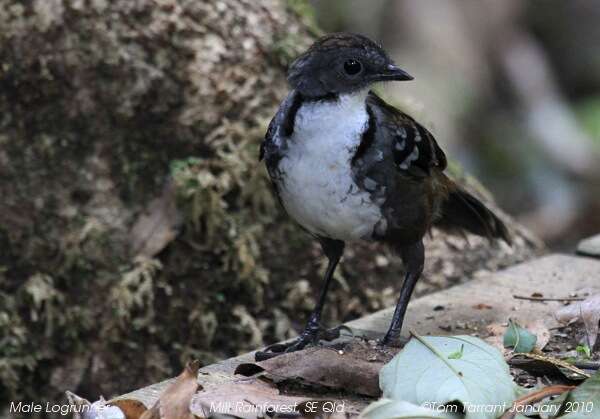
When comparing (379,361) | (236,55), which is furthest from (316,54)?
(236,55)

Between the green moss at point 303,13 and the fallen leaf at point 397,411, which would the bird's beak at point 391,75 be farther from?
the green moss at point 303,13

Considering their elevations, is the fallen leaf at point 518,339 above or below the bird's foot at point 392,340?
above

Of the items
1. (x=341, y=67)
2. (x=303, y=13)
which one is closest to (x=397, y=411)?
(x=341, y=67)

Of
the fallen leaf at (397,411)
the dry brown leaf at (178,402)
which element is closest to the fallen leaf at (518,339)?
the fallen leaf at (397,411)

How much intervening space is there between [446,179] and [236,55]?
1531 millimetres

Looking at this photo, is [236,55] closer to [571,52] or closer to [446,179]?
[446,179]

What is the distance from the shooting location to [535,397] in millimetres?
2916

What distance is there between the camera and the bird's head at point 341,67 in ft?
11.7

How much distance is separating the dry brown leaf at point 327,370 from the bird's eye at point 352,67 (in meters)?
1.00

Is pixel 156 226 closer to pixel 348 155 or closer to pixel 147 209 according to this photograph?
pixel 147 209

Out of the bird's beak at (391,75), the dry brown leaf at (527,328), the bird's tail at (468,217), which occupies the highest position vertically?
the bird's beak at (391,75)

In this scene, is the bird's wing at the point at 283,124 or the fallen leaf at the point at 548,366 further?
the bird's wing at the point at 283,124

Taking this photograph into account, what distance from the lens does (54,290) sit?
4.63 m

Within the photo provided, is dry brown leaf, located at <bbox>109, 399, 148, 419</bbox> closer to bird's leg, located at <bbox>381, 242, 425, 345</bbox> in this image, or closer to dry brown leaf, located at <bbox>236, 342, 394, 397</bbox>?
dry brown leaf, located at <bbox>236, 342, 394, 397</bbox>
